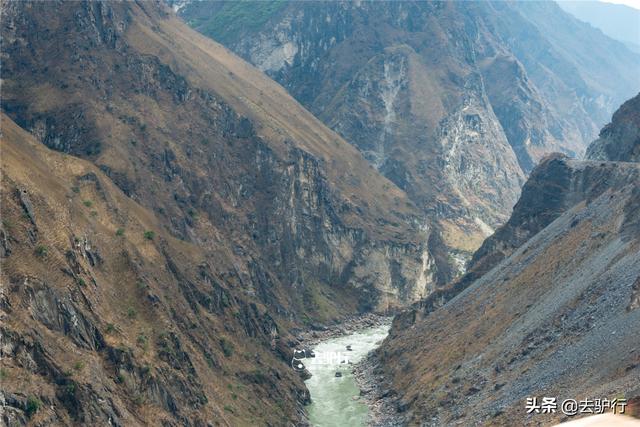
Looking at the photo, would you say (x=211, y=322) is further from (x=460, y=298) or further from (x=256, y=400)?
(x=460, y=298)

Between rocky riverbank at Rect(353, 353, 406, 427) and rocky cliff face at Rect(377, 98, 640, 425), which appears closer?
rocky cliff face at Rect(377, 98, 640, 425)

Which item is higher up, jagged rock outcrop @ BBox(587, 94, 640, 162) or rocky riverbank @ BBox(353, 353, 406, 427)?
jagged rock outcrop @ BBox(587, 94, 640, 162)

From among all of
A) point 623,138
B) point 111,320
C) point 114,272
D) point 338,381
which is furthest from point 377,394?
point 623,138

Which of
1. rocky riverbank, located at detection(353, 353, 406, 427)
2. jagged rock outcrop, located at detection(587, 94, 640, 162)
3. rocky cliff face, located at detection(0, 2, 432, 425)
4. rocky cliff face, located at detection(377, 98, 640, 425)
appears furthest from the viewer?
jagged rock outcrop, located at detection(587, 94, 640, 162)

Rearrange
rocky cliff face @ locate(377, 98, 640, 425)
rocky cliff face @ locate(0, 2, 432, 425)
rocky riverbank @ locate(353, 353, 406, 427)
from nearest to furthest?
rocky cliff face @ locate(0, 2, 432, 425) < rocky cliff face @ locate(377, 98, 640, 425) < rocky riverbank @ locate(353, 353, 406, 427)

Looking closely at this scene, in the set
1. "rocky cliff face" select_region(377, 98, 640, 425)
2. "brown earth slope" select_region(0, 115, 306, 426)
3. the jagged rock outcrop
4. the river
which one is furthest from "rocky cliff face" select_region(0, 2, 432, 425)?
the jagged rock outcrop

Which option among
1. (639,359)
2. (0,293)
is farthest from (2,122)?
(639,359)

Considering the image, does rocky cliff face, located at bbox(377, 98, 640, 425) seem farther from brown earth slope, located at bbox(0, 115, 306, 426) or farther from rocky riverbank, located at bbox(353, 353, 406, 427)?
brown earth slope, located at bbox(0, 115, 306, 426)

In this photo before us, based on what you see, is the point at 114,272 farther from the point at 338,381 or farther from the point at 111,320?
the point at 338,381
